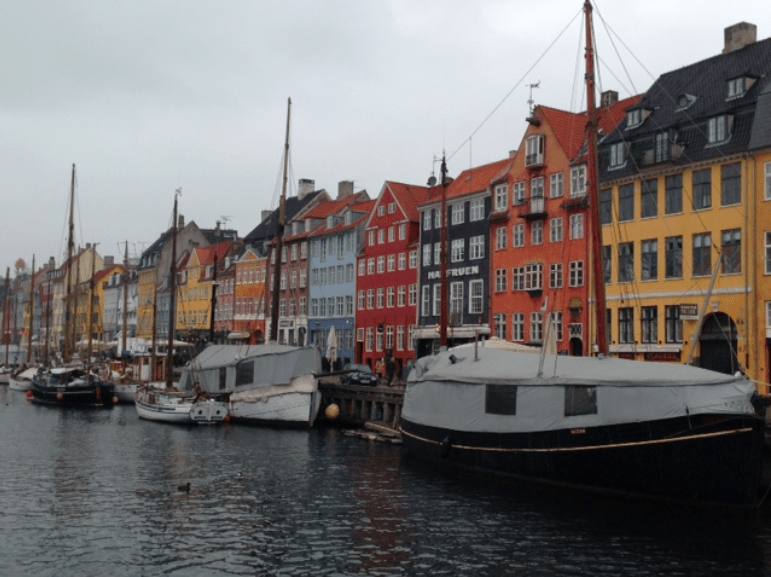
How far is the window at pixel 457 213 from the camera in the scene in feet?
220

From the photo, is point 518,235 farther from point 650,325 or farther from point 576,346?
point 650,325

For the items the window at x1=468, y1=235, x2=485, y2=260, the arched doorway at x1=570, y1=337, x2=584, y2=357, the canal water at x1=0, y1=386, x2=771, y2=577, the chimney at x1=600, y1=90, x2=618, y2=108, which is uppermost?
the chimney at x1=600, y1=90, x2=618, y2=108

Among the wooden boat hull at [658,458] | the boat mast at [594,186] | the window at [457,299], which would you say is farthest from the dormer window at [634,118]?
the wooden boat hull at [658,458]

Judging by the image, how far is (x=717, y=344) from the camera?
45.9m

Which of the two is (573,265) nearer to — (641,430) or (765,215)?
(765,215)

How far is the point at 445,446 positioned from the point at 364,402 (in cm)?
1746

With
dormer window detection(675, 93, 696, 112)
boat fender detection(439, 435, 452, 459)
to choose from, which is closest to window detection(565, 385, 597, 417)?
boat fender detection(439, 435, 452, 459)

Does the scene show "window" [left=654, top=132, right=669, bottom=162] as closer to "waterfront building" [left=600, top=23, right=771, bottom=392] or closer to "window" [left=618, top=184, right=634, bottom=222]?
"waterfront building" [left=600, top=23, right=771, bottom=392]

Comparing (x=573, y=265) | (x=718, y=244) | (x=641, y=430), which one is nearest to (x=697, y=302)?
(x=718, y=244)

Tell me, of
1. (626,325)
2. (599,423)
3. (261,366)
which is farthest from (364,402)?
(599,423)

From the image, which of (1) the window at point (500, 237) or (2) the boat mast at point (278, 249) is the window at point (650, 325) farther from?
(2) the boat mast at point (278, 249)

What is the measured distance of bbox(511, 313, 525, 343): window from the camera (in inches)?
2354

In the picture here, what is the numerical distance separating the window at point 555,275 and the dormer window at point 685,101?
11.9 m

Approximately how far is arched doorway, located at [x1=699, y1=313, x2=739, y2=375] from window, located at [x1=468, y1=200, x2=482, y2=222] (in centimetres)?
2187
